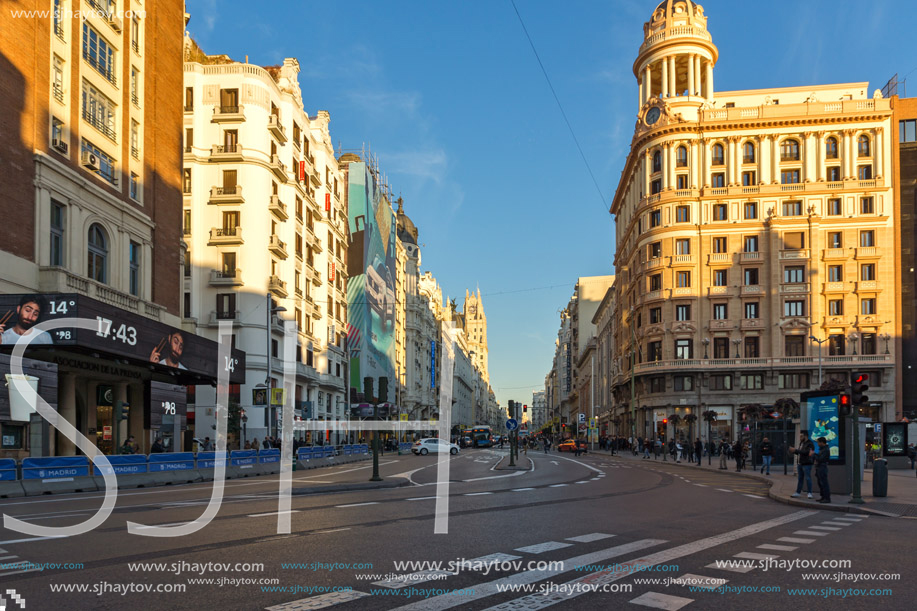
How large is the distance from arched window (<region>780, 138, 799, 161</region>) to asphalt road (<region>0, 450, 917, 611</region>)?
61.8 meters

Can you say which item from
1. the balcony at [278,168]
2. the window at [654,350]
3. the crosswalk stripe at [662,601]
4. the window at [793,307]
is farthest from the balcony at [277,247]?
the crosswalk stripe at [662,601]

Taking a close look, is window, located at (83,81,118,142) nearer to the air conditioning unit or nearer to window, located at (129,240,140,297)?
the air conditioning unit

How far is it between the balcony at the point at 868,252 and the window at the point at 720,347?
13.3 metres

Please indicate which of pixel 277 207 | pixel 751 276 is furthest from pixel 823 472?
pixel 751 276

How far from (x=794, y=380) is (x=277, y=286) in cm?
4470

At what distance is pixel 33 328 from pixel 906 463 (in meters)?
39.1

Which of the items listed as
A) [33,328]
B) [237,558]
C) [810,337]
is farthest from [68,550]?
[810,337]

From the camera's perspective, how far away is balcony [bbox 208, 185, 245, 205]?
171 ft

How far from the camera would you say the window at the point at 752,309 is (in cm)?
6975

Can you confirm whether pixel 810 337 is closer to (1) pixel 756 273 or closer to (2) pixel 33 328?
(1) pixel 756 273

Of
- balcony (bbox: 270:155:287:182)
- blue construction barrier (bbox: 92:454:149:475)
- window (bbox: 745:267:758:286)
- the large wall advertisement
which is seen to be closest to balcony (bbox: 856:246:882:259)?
window (bbox: 745:267:758:286)

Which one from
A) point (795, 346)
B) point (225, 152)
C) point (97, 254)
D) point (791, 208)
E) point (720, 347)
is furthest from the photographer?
Answer: point (791, 208)

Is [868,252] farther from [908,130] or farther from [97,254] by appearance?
[97,254]

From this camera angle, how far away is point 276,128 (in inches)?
2127
